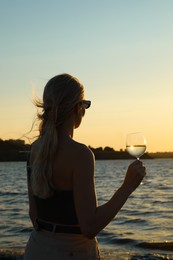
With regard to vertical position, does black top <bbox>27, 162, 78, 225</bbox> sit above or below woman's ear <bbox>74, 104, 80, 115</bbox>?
below

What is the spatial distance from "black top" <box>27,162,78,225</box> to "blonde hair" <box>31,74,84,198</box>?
5 cm

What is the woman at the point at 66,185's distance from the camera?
9.55 ft

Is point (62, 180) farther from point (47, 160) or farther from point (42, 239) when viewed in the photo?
point (42, 239)

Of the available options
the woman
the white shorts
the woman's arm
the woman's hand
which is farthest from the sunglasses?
the white shorts

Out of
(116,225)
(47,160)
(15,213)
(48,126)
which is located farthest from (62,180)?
(15,213)

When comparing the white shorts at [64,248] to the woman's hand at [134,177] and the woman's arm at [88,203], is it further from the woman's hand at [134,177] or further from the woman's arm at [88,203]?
the woman's hand at [134,177]

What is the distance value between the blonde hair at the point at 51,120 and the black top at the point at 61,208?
5 centimetres

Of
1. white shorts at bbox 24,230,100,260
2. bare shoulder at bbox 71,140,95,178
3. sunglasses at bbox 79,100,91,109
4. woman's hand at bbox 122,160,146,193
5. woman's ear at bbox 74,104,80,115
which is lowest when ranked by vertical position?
white shorts at bbox 24,230,100,260

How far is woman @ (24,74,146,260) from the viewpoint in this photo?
291 cm

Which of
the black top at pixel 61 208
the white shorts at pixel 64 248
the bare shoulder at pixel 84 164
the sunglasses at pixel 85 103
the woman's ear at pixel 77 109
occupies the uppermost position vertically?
the sunglasses at pixel 85 103

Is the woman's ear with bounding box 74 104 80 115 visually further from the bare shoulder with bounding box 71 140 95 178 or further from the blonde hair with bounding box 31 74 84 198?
the bare shoulder with bounding box 71 140 95 178

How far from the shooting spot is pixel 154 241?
1528cm

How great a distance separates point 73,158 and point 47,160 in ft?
0.56

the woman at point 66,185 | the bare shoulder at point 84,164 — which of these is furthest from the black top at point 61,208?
the bare shoulder at point 84,164
